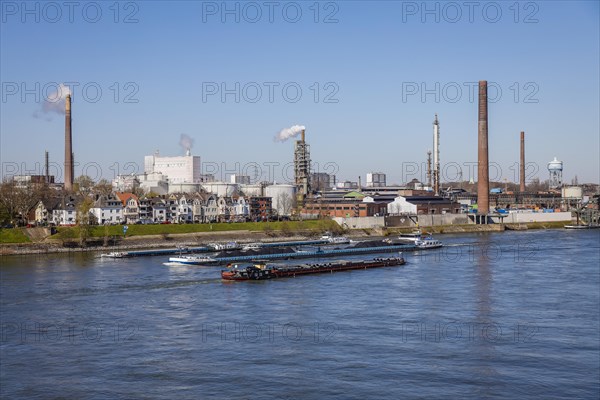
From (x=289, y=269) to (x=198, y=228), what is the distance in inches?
690

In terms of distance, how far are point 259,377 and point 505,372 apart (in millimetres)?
4870

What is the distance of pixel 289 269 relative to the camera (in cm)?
2906

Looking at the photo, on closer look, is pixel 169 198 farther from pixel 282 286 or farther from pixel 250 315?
pixel 250 315

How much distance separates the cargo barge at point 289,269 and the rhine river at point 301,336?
0.66m

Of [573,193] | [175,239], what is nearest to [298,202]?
[175,239]

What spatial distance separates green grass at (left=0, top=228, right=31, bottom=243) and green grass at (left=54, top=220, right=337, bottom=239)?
65.4 inches

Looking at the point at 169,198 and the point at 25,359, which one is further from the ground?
the point at 169,198

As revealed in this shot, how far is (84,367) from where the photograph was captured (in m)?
15.0

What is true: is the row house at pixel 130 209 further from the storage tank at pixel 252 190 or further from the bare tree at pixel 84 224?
the storage tank at pixel 252 190

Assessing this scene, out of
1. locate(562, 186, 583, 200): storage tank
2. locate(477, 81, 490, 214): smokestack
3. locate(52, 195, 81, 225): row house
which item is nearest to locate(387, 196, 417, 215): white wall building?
locate(477, 81, 490, 214): smokestack

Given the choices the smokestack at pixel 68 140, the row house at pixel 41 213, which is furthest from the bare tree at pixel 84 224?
the smokestack at pixel 68 140

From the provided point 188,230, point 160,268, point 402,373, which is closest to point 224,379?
point 402,373

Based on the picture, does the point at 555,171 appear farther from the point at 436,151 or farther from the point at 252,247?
the point at 252,247

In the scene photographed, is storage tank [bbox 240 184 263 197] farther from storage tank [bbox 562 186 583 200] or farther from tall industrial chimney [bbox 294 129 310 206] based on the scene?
storage tank [bbox 562 186 583 200]
